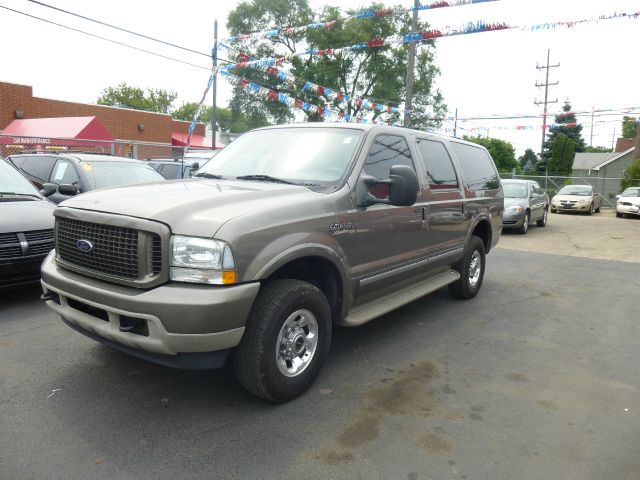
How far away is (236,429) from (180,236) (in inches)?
48.4

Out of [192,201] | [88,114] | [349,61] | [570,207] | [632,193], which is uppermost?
[349,61]

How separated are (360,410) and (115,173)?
6095mm

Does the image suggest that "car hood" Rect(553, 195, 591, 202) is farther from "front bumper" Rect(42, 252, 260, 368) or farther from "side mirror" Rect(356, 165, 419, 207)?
"front bumper" Rect(42, 252, 260, 368)

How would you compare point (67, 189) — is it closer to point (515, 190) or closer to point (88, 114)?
point (515, 190)

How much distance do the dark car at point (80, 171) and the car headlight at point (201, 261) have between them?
4.76 m

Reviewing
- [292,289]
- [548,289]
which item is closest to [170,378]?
[292,289]

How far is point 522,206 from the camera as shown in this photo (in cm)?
1399

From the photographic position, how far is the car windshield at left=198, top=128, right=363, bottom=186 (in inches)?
154

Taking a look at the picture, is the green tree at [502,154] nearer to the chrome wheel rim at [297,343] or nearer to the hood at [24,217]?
the hood at [24,217]

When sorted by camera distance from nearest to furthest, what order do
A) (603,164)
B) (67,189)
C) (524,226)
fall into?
(67,189), (524,226), (603,164)

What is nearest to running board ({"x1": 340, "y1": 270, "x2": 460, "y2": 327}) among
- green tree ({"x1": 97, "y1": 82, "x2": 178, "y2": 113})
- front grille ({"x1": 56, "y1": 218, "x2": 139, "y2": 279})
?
front grille ({"x1": 56, "y1": 218, "x2": 139, "y2": 279})

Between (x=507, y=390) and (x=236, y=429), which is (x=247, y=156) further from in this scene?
(x=507, y=390)

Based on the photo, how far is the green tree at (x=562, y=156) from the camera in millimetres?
43562

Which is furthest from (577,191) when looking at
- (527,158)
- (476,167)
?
(527,158)
